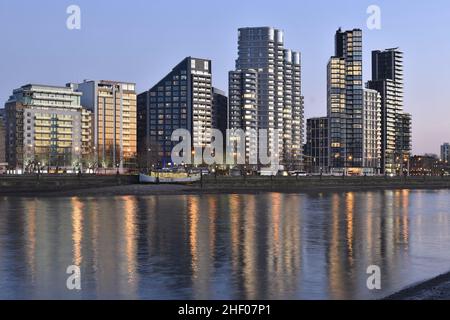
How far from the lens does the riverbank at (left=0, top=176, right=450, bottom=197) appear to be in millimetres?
102438

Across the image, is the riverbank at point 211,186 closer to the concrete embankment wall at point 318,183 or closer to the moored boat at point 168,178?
the concrete embankment wall at point 318,183

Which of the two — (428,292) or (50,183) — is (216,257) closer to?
(428,292)

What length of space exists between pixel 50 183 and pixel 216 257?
86021mm

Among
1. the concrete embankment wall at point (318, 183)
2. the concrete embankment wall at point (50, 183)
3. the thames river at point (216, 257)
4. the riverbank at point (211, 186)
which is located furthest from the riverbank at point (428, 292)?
the concrete embankment wall at point (318, 183)

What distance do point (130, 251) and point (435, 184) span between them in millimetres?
150587

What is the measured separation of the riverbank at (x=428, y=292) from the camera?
17356mm

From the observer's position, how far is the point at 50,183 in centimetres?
10688

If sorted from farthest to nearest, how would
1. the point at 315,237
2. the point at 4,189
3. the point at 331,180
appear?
the point at 331,180 < the point at 4,189 < the point at 315,237

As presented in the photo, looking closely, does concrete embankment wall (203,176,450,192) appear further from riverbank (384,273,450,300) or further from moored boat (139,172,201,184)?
riverbank (384,273,450,300)

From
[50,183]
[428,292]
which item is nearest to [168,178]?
[50,183]
